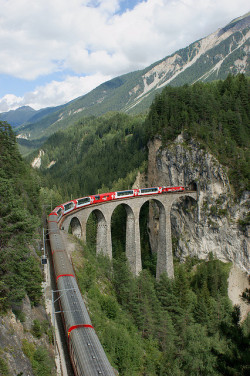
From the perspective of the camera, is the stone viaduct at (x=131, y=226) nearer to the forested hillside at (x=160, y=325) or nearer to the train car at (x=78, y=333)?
the forested hillside at (x=160, y=325)

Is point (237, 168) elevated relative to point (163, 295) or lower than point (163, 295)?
elevated

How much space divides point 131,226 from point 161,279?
426 inches

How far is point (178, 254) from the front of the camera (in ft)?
187

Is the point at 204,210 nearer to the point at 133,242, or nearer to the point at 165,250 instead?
the point at 165,250

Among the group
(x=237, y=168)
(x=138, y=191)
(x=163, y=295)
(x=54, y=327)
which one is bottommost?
(x=163, y=295)

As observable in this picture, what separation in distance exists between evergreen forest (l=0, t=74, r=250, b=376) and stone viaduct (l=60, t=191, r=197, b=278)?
2.20m

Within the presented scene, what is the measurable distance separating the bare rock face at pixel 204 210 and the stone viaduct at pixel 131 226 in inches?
127

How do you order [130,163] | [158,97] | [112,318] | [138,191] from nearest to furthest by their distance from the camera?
[112,318] < [138,191] < [158,97] < [130,163]

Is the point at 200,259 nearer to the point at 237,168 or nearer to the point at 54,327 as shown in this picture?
the point at 237,168

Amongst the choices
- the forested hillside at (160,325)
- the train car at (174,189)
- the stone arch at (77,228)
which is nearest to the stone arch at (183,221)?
the train car at (174,189)

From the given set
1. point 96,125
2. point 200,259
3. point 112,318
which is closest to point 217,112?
point 200,259

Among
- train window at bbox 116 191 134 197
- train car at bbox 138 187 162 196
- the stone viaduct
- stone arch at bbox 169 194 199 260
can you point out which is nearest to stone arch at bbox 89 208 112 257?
the stone viaduct

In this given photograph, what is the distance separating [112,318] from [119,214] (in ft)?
139

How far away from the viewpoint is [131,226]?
150ft
